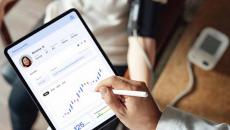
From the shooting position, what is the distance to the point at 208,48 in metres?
1.07

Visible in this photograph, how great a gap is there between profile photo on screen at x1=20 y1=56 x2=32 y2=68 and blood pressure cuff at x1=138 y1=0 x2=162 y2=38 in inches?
11.6

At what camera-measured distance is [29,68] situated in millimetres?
814

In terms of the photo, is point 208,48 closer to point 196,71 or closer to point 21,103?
point 196,71

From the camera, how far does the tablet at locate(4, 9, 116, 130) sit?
81 cm

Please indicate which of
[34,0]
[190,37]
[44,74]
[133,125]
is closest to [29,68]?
[44,74]

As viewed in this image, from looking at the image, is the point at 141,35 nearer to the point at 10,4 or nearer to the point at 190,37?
the point at 190,37

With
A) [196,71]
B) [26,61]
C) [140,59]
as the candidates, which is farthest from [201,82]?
[26,61]

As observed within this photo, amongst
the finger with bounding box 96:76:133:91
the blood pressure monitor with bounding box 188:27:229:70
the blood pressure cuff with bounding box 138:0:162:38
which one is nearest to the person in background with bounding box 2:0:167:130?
the blood pressure cuff with bounding box 138:0:162:38

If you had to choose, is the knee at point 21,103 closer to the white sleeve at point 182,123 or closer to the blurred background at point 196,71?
the blurred background at point 196,71

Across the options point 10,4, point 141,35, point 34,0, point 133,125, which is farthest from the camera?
point 34,0

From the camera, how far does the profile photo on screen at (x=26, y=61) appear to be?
81 cm

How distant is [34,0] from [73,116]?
105 cm

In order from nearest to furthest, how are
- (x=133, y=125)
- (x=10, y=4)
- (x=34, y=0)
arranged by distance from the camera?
(x=133, y=125), (x=10, y=4), (x=34, y=0)

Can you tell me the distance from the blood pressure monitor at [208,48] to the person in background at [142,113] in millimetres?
294
